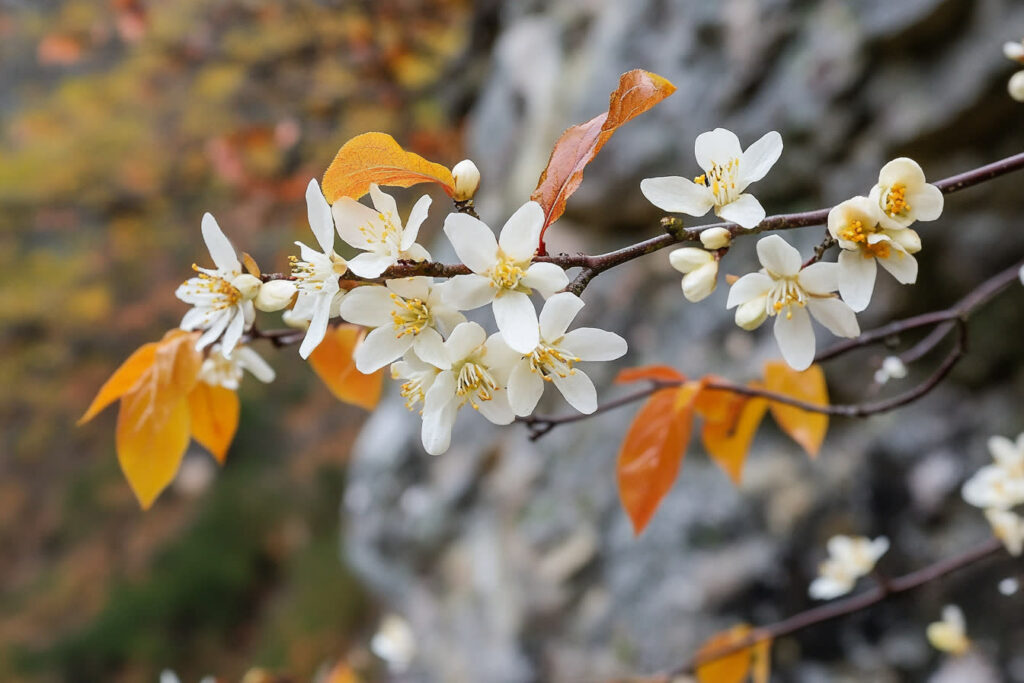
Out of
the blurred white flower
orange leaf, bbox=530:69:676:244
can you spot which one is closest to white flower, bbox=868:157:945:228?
orange leaf, bbox=530:69:676:244

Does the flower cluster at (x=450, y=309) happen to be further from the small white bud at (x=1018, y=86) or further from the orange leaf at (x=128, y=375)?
the small white bud at (x=1018, y=86)

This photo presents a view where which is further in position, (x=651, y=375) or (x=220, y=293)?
(x=651, y=375)

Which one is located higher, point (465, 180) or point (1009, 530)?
point (465, 180)

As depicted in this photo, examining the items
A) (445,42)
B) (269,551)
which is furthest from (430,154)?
(269,551)

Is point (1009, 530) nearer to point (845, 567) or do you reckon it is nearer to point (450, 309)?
point (845, 567)

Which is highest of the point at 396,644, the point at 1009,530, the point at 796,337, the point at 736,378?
the point at 796,337

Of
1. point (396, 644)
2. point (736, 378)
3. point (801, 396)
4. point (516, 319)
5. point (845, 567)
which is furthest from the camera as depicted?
point (396, 644)

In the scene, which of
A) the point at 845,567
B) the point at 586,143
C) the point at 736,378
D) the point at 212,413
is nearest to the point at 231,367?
the point at 212,413
